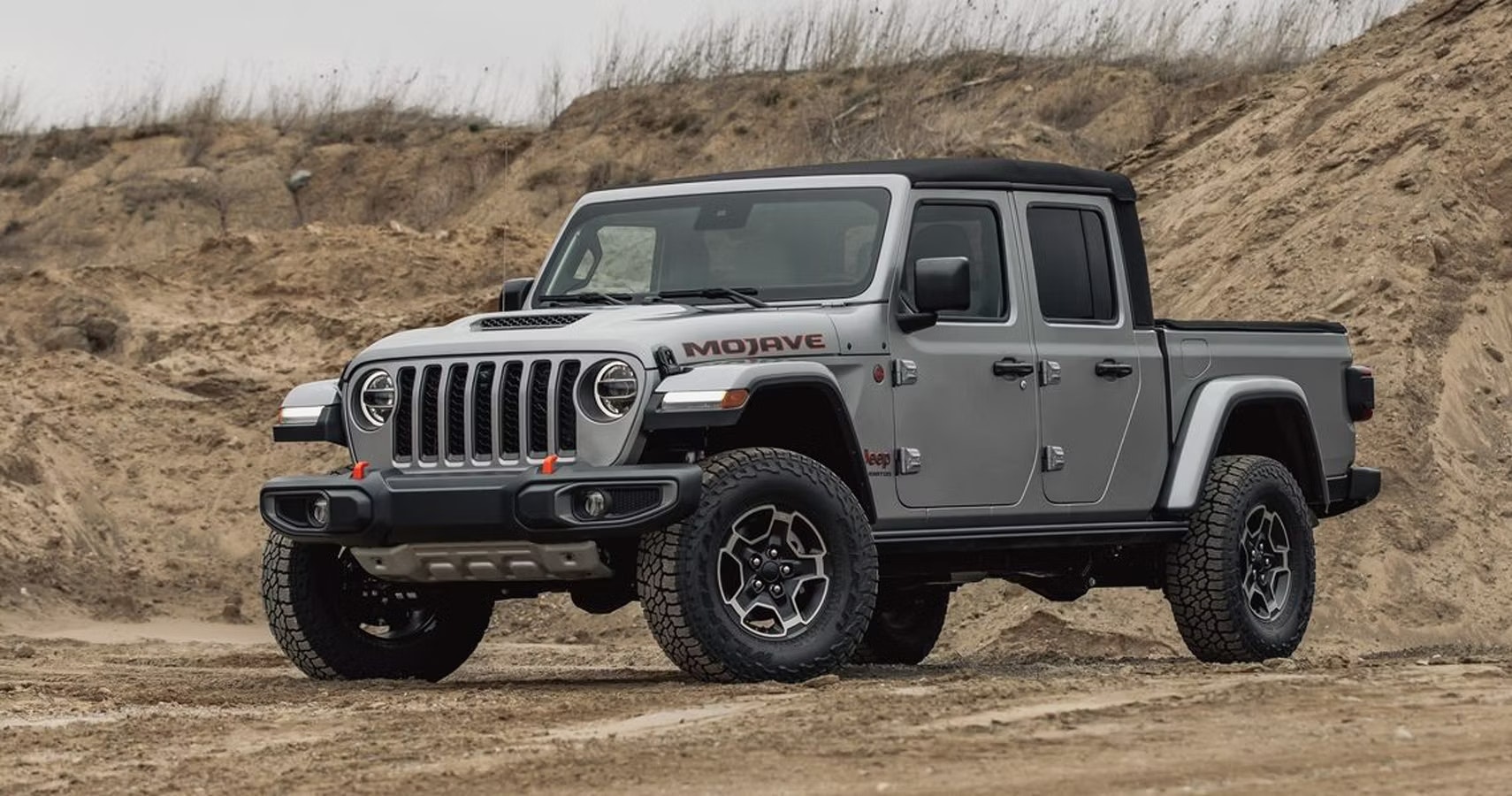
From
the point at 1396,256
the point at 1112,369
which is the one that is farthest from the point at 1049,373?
the point at 1396,256

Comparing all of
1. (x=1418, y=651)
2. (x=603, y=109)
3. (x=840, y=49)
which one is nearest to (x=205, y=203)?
(x=603, y=109)

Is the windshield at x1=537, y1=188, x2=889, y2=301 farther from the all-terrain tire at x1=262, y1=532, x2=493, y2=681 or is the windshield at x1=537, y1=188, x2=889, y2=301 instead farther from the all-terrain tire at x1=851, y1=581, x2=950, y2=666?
the all-terrain tire at x1=851, y1=581, x2=950, y2=666

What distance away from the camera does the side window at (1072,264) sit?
1103 cm

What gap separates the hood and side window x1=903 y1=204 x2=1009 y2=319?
2.53 feet

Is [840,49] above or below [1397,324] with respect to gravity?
above

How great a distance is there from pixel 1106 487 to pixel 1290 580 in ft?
4.53

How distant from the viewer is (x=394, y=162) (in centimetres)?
3541

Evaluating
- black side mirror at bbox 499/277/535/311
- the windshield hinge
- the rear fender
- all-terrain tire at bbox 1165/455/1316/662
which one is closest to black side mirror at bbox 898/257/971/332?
the windshield hinge

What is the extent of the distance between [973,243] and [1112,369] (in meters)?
0.89

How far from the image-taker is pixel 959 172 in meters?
10.8

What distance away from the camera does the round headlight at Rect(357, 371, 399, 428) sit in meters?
9.87

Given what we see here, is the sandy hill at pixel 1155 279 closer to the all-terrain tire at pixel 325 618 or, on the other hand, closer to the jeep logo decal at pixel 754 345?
the all-terrain tire at pixel 325 618

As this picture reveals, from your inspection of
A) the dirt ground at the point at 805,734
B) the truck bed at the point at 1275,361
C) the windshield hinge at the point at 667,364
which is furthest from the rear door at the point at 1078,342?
the windshield hinge at the point at 667,364

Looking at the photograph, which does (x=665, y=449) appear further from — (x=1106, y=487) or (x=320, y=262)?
(x=320, y=262)
